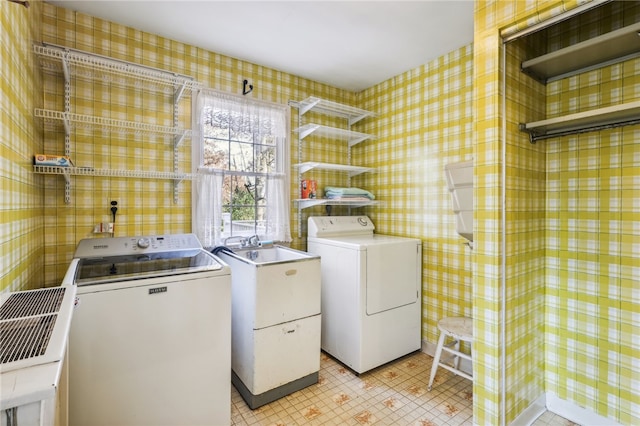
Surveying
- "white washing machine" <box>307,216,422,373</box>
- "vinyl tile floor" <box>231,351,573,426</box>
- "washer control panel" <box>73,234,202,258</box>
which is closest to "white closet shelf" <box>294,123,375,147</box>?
"white washing machine" <box>307,216,422,373</box>

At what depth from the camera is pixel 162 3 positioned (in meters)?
2.05

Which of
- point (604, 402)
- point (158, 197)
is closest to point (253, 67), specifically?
point (158, 197)

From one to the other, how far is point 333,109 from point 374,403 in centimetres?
266

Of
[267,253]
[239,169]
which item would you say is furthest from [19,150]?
[267,253]

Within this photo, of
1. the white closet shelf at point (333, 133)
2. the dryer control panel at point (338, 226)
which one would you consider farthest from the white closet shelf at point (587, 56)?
the dryer control panel at point (338, 226)

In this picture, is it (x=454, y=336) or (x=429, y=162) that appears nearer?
(x=454, y=336)

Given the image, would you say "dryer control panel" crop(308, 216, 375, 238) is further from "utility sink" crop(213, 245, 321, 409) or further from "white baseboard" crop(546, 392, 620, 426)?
"white baseboard" crop(546, 392, 620, 426)

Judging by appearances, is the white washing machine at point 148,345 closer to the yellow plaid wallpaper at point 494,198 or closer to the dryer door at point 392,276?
the yellow plaid wallpaper at point 494,198

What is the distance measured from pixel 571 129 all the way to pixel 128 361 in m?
2.80

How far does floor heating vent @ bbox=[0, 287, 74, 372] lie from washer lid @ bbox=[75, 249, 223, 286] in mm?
722

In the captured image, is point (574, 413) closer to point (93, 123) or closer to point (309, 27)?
point (309, 27)

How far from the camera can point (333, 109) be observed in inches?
130

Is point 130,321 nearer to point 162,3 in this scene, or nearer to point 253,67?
point 162,3

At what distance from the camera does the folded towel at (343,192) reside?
123 inches
